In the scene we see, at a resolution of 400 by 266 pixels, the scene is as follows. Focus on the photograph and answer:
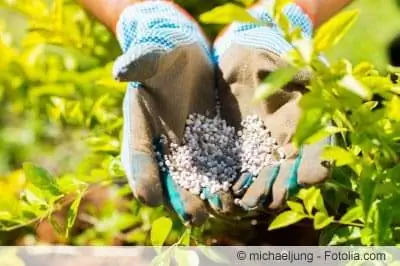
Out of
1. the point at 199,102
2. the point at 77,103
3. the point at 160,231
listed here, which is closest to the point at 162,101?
the point at 199,102

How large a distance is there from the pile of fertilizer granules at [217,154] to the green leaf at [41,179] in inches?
7.5

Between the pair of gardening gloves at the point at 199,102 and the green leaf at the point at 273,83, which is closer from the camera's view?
the green leaf at the point at 273,83

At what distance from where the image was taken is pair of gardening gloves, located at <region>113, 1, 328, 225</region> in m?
1.26

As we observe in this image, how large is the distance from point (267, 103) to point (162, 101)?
0.45 feet

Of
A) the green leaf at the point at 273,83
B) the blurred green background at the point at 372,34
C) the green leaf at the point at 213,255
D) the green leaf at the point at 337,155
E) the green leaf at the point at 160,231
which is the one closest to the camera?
the green leaf at the point at 273,83

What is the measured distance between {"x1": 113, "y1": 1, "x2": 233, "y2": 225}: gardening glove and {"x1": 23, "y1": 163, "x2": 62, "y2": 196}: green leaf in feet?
0.52

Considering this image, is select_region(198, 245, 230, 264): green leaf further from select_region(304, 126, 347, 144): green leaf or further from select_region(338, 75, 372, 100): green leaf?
select_region(338, 75, 372, 100): green leaf

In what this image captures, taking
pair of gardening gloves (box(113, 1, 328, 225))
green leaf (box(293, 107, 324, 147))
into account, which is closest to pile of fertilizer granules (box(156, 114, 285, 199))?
pair of gardening gloves (box(113, 1, 328, 225))

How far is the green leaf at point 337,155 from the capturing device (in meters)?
1.14

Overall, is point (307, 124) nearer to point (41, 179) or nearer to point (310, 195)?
point (310, 195)

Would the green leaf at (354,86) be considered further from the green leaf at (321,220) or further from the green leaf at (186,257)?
the green leaf at (186,257)

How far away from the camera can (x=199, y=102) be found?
136cm

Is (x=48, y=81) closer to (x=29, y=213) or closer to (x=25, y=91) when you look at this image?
(x=25, y=91)

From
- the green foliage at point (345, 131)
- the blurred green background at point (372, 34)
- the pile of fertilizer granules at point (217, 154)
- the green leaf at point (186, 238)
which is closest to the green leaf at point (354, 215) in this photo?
the green foliage at point (345, 131)
